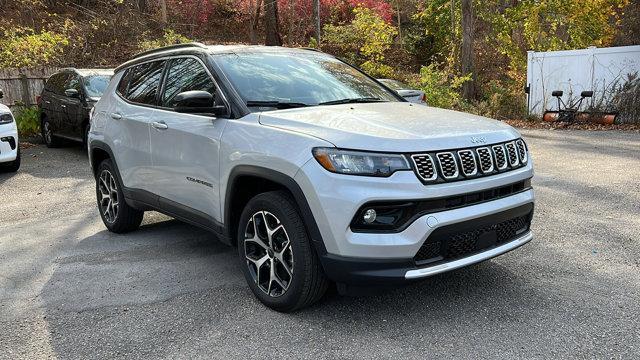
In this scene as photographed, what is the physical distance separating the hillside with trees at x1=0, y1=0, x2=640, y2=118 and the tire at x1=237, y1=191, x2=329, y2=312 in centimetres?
1284

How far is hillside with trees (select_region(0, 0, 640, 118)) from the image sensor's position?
57.2 feet

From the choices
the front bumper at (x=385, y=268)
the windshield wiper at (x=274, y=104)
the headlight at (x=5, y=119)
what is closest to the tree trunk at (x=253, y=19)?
the headlight at (x=5, y=119)

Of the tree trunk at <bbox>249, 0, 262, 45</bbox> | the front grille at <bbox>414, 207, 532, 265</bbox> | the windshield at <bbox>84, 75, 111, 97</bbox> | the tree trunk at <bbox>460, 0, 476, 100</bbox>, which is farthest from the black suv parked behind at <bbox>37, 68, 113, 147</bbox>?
→ the tree trunk at <bbox>249, 0, 262, 45</bbox>

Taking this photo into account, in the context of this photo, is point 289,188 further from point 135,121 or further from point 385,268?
point 135,121

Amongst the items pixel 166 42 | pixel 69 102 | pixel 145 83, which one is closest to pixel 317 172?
pixel 145 83

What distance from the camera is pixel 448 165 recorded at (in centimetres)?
332

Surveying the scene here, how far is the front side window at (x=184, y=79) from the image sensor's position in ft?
14.5

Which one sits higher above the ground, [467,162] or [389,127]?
[389,127]

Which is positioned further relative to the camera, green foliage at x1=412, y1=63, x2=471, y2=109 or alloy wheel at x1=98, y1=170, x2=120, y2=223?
green foliage at x1=412, y1=63, x2=471, y2=109

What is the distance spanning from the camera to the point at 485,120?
13.4 feet

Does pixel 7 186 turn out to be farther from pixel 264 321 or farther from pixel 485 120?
pixel 485 120

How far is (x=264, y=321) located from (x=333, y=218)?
94 centimetres

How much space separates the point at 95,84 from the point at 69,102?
27.2 inches

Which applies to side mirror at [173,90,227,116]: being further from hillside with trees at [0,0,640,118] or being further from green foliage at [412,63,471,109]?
hillside with trees at [0,0,640,118]
